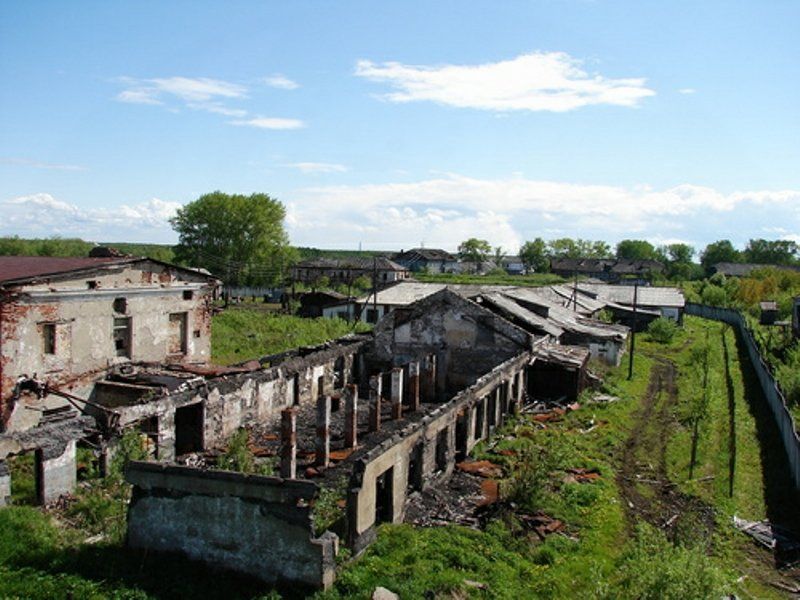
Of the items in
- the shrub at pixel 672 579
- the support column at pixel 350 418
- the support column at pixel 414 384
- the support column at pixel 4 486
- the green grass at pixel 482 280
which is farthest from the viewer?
the green grass at pixel 482 280

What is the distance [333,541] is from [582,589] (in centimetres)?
437

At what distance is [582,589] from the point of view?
11.5m

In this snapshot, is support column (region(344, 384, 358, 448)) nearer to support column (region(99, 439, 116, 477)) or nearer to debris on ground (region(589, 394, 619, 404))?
support column (region(99, 439, 116, 477))

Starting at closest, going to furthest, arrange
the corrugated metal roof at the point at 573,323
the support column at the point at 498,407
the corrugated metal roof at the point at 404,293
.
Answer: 1. the support column at the point at 498,407
2. the corrugated metal roof at the point at 573,323
3. the corrugated metal roof at the point at 404,293

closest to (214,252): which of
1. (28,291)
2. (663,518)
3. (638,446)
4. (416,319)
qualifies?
(416,319)

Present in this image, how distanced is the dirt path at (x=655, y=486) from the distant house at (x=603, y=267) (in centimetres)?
7909

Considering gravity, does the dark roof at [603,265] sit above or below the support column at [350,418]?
above

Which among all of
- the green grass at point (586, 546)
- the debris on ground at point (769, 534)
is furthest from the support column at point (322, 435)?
the debris on ground at point (769, 534)

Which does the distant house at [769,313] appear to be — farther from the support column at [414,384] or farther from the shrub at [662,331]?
the support column at [414,384]

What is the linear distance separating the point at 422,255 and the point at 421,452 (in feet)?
331

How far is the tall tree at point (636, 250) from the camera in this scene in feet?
502

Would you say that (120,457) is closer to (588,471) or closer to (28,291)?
(28,291)

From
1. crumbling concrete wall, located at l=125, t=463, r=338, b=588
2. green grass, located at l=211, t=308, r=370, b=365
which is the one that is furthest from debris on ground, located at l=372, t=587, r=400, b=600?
green grass, located at l=211, t=308, r=370, b=365

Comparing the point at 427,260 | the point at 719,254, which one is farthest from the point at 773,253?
the point at 427,260
